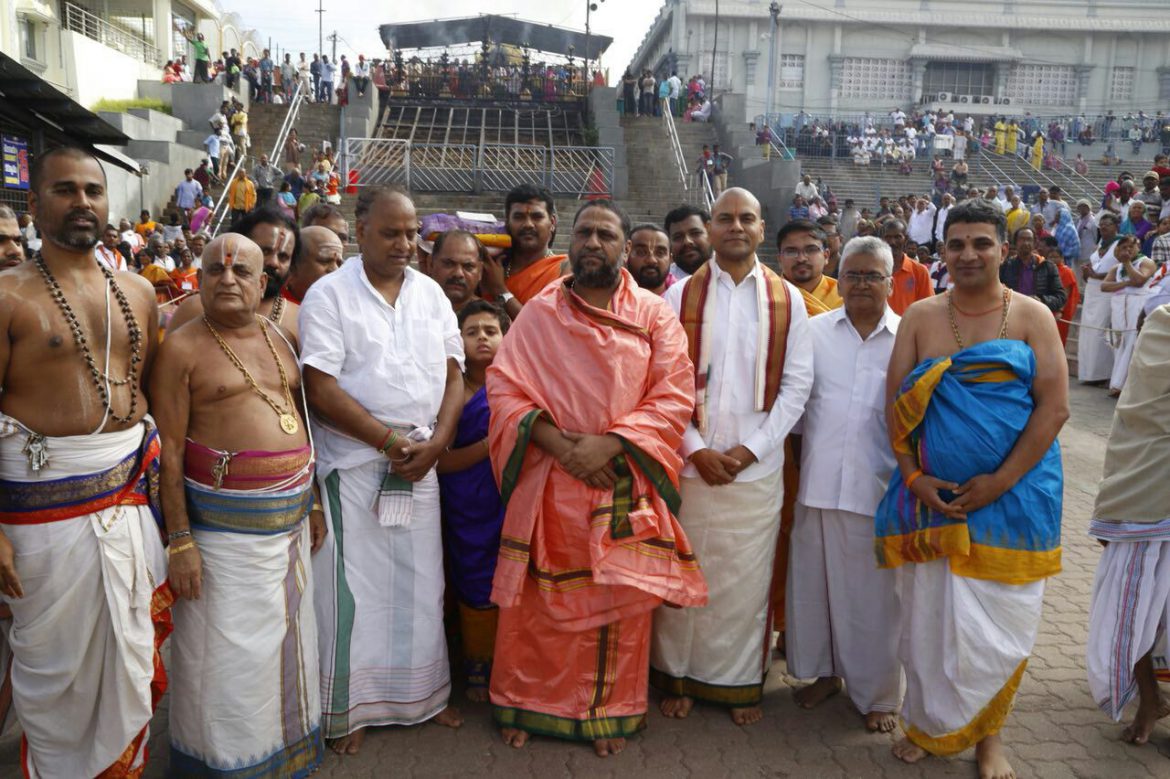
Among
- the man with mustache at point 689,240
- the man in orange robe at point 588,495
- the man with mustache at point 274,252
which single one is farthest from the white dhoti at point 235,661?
the man with mustache at point 689,240

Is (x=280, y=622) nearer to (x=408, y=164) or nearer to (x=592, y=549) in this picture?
(x=592, y=549)

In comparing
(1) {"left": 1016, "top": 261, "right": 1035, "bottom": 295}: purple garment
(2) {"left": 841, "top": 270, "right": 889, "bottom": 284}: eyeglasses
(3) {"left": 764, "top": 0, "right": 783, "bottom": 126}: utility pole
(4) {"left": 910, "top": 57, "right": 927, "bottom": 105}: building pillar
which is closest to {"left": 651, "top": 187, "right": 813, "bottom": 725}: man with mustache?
(2) {"left": 841, "top": 270, "right": 889, "bottom": 284}: eyeglasses

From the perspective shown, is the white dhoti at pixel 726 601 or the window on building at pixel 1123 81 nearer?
the white dhoti at pixel 726 601

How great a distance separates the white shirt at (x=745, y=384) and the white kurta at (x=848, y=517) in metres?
0.14

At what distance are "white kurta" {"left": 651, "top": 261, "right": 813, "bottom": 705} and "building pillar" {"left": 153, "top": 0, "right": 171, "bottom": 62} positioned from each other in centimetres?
3076

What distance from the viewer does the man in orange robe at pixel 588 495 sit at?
3326 millimetres

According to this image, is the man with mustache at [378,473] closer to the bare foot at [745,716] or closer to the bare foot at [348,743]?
the bare foot at [348,743]

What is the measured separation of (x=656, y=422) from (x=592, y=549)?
537 millimetres

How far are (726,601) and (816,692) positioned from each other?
0.64m

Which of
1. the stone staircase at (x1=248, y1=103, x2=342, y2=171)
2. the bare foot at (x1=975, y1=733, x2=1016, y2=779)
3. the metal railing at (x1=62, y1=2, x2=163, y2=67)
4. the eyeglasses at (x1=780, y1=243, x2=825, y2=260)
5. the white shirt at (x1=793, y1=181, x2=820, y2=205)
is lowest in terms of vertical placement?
the bare foot at (x1=975, y1=733, x2=1016, y2=779)

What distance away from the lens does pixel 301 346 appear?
11.0ft

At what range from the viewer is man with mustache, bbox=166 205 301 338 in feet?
12.1

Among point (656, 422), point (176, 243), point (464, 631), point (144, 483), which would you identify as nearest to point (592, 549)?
point (656, 422)

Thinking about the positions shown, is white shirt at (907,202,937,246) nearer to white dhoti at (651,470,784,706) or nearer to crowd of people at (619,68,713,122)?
crowd of people at (619,68,713,122)
